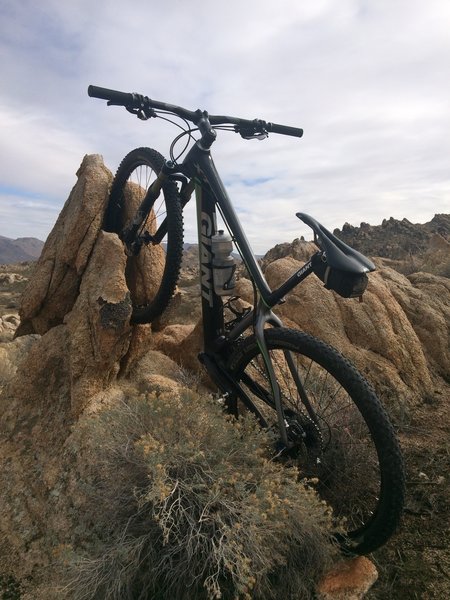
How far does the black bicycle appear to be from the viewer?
244 cm

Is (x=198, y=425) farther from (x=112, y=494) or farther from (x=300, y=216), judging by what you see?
(x=300, y=216)

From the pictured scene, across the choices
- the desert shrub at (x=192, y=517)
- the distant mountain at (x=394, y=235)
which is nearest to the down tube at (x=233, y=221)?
the desert shrub at (x=192, y=517)

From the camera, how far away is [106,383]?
403 cm

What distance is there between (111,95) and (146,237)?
4.47ft

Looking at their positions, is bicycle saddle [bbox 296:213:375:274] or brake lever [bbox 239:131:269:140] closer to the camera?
bicycle saddle [bbox 296:213:375:274]

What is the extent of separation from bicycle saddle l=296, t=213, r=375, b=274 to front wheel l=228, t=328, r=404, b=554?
0.50 m

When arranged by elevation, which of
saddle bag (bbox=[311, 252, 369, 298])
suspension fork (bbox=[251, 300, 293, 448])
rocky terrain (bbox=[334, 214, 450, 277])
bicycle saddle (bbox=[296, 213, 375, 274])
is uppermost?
rocky terrain (bbox=[334, 214, 450, 277])

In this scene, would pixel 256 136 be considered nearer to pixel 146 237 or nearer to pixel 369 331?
pixel 146 237

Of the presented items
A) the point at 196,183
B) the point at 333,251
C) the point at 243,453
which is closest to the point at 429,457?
the point at 243,453

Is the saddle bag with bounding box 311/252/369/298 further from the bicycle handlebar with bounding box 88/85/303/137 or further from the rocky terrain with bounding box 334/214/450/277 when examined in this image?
the rocky terrain with bounding box 334/214/450/277

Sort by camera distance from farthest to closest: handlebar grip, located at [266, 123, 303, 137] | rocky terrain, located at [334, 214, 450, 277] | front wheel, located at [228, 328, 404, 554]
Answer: rocky terrain, located at [334, 214, 450, 277] < handlebar grip, located at [266, 123, 303, 137] < front wheel, located at [228, 328, 404, 554]

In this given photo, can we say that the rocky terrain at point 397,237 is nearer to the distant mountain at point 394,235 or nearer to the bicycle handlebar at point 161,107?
the distant mountain at point 394,235

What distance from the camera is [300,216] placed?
113 inches

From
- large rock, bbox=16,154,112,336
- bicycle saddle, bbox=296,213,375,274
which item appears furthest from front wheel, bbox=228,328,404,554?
large rock, bbox=16,154,112,336
